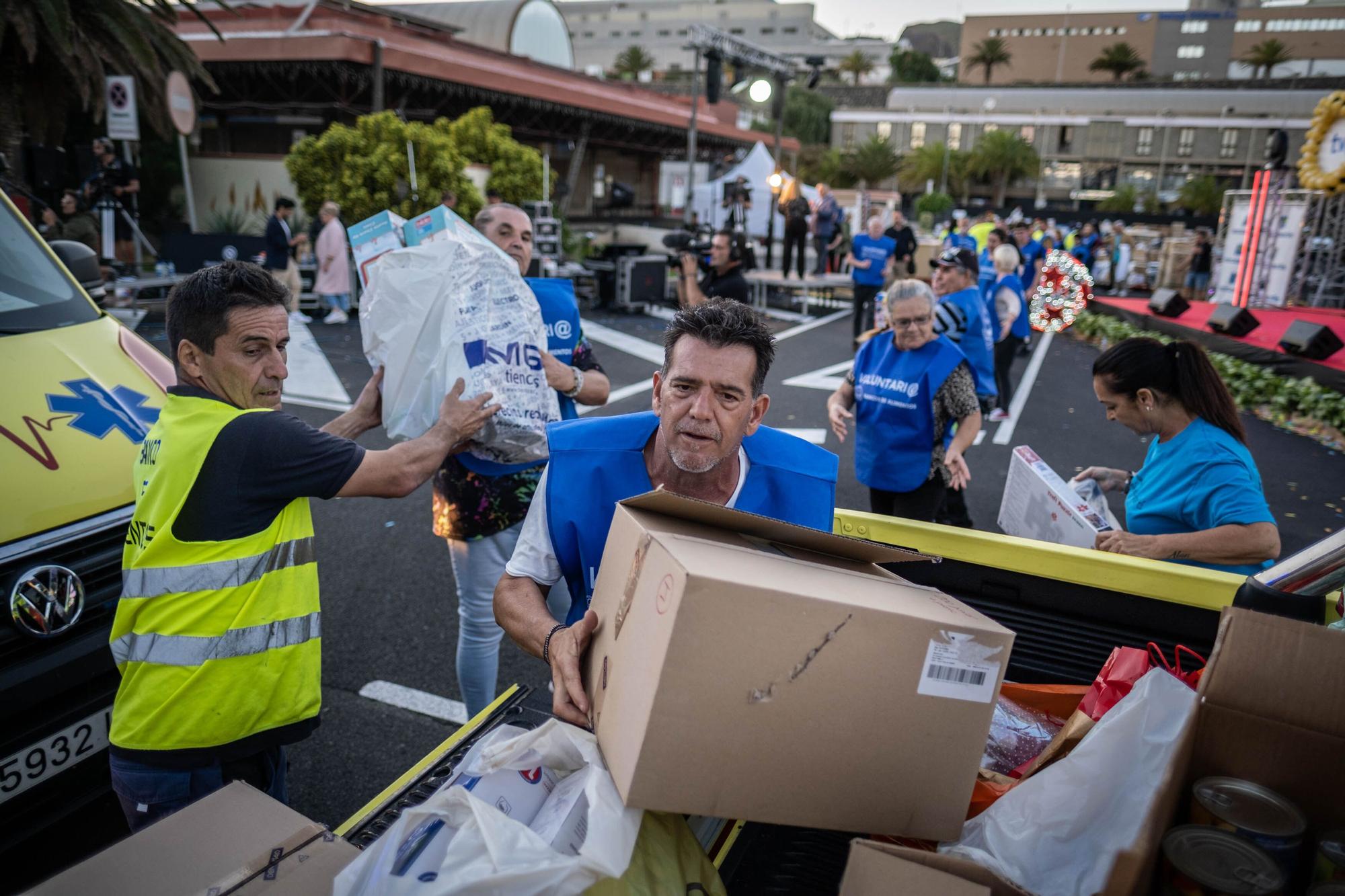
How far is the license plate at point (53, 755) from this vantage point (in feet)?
7.57

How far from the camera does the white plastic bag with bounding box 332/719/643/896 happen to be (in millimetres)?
1146

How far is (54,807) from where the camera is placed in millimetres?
2424

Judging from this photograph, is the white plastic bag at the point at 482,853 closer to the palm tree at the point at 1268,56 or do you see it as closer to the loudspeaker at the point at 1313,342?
the loudspeaker at the point at 1313,342

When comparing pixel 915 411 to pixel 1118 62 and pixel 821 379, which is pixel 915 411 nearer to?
pixel 821 379

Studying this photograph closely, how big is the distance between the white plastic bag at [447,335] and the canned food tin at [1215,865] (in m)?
2.23

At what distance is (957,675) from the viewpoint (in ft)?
4.27

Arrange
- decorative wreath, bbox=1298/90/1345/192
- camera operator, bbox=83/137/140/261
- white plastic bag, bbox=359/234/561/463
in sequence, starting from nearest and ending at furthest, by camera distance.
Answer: white plastic bag, bbox=359/234/561/463 → camera operator, bbox=83/137/140/261 → decorative wreath, bbox=1298/90/1345/192

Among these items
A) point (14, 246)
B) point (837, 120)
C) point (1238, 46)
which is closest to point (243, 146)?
point (14, 246)

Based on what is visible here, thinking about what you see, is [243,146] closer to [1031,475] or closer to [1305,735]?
[1031,475]

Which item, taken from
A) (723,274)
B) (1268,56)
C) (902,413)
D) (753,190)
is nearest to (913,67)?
(1268,56)

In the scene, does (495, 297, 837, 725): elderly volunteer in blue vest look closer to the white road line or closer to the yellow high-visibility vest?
the yellow high-visibility vest

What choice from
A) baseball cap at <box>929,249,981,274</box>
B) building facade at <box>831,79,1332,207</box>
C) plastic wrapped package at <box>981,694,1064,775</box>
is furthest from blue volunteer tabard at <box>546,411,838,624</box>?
building facade at <box>831,79,1332,207</box>

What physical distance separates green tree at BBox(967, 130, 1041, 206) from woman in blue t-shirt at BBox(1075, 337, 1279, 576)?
192 ft

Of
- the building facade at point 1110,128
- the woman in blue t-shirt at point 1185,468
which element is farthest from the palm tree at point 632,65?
the woman in blue t-shirt at point 1185,468
